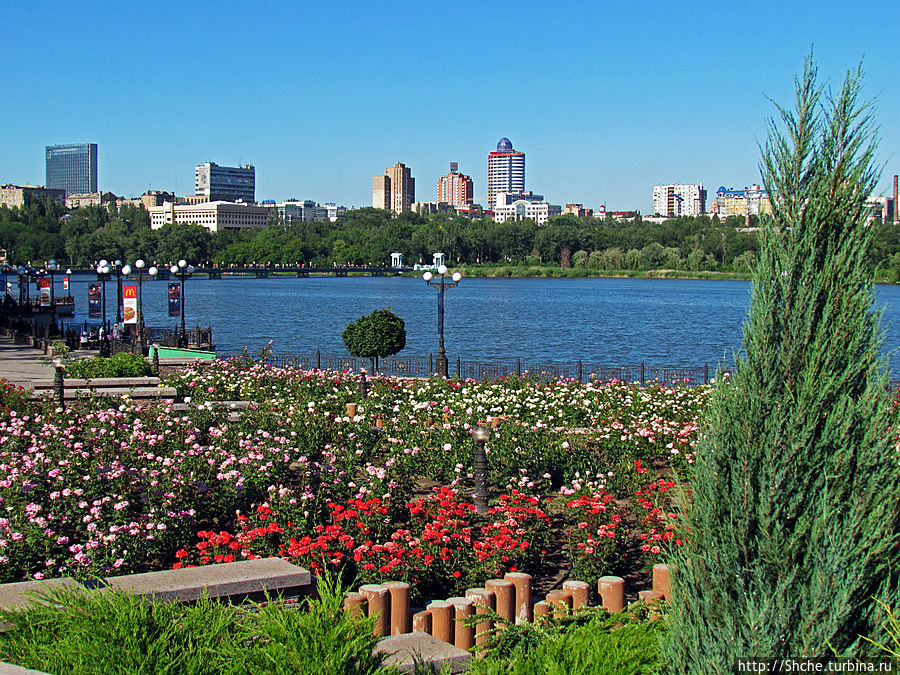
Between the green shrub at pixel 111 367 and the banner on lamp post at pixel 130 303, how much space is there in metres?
10.1

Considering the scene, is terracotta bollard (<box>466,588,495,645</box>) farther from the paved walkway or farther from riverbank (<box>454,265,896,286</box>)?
riverbank (<box>454,265,896,286</box>)

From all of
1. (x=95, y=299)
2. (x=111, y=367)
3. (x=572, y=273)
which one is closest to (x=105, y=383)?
(x=111, y=367)

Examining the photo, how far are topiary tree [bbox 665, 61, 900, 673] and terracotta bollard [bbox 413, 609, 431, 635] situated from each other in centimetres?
178

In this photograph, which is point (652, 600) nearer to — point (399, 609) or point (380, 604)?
point (399, 609)

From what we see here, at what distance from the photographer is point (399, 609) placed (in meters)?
5.21

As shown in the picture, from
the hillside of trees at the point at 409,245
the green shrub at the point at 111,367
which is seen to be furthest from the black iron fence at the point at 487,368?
the hillside of trees at the point at 409,245

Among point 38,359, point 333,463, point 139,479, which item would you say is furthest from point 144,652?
point 38,359

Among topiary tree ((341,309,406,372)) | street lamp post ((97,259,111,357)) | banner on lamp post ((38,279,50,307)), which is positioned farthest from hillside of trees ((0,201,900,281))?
topiary tree ((341,309,406,372))

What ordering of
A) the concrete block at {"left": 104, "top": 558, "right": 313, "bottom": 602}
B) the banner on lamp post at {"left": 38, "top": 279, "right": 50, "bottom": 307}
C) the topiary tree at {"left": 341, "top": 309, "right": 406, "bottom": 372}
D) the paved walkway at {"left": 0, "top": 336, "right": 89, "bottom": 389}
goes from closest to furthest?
the concrete block at {"left": 104, "top": 558, "right": 313, "bottom": 602}
the paved walkway at {"left": 0, "top": 336, "right": 89, "bottom": 389}
the topiary tree at {"left": 341, "top": 309, "right": 406, "bottom": 372}
the banner on lamp post at {"left": 38, "top": 279, "right": 50, "bottom": 307}

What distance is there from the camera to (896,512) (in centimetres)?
352

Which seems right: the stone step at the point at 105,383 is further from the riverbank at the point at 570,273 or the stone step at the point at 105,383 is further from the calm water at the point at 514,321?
the riverbank at the point at 570,273

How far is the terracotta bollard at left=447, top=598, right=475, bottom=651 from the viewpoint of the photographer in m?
5.11

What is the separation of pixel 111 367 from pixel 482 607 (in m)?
12.7

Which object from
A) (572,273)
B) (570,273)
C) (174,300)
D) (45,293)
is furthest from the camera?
(570,273)
